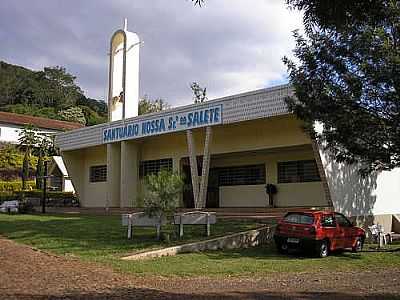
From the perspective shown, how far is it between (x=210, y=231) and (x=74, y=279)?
27.8ft

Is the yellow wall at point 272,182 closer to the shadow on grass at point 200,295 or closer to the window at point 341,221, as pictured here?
the window at point 341,221

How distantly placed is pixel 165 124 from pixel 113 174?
546 centimetres

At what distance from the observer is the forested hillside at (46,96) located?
89938mm

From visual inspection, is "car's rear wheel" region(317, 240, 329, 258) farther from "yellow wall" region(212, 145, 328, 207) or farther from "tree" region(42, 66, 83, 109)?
"tree" region(42, 66, 83, 109)

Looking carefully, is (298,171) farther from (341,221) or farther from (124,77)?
(124,77)

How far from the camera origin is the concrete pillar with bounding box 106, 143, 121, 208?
3038 cm

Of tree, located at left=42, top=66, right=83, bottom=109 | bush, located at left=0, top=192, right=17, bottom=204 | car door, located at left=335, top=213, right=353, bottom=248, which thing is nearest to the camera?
car door, located at left=335, top=213, right=353, bottom=248

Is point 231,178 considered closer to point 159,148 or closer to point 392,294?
point 159,148

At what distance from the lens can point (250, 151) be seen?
2606 cm

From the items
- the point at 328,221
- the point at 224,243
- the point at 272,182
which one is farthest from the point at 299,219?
the point at 272,182

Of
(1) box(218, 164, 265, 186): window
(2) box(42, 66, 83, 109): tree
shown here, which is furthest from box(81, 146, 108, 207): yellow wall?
(2) box(42, 66, 83, 109): tree

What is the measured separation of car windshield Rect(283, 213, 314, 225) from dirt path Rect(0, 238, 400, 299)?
3.33m

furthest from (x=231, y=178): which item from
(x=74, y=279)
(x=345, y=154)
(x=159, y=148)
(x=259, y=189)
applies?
(x=74, y=279)

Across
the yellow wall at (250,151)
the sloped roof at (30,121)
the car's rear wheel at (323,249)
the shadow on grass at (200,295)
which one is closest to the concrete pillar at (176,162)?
the yellow wall at (250,151)
